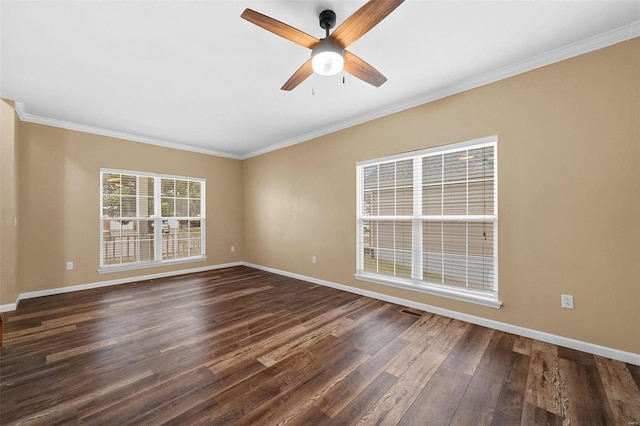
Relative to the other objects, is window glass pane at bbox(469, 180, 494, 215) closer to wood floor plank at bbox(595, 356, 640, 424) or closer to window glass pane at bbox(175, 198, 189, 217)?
wood floor plank at bbox(595, 356, 640, 424)

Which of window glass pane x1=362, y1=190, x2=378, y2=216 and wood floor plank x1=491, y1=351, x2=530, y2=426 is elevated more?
window glass pane x1=362, y1=190, x2=378, y2=216

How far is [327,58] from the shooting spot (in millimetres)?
1958

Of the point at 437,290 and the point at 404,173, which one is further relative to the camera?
the point at 404,173

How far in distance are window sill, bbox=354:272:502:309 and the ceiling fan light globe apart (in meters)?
2.76

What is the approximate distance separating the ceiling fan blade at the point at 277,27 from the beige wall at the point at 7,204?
402 centimetres

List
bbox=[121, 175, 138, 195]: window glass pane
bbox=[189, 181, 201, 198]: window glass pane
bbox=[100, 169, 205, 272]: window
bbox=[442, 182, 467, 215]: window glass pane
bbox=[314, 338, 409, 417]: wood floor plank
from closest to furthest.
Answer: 1. bbox=[314, 338, 409, 417]: wood floor plank
2. bbox=[442, 182, 467, 215]: window glass pane
3. bbox=[100, 169, 205, 272]: window
4. bbox=[121, 175, 138, 195]: window glass pane
5. bbox=[189, 181, 201, 198]: window glass pane

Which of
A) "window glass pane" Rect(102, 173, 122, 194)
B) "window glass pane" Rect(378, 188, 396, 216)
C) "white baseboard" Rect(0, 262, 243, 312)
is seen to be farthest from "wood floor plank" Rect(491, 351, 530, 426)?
"window glass pane" Rect(102, 173, 122, 194)

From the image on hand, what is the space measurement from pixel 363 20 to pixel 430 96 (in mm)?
1949

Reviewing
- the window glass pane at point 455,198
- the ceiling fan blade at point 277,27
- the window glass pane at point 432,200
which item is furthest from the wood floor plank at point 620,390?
the ceiling fan blade at point 277,27

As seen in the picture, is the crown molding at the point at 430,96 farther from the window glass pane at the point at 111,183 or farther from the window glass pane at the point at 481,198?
the window glass pane at the point at 481,198

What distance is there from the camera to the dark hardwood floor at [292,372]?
5.34 feet

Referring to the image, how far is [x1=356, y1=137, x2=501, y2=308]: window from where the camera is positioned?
2928 millimetres

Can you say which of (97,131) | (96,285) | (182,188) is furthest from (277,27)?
(96,285)

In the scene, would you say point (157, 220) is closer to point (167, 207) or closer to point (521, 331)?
point (167, 207)
